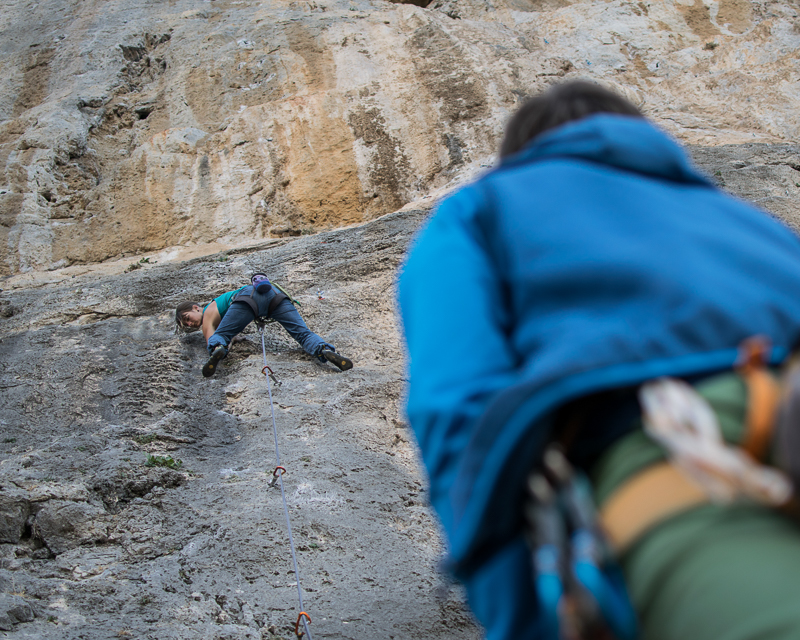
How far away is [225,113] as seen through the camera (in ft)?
41.2

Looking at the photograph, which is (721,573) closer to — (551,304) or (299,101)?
(551,304)

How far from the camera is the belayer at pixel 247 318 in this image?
6.75 meters

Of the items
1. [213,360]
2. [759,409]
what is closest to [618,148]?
[759,409]

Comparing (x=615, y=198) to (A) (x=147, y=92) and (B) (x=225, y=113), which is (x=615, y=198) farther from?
(A) (x=147, y=92)

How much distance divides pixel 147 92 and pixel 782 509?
14.4m

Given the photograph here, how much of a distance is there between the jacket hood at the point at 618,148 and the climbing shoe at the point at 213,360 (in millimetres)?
5560

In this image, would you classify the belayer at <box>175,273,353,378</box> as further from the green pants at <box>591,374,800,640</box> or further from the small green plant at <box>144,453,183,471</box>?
the green pants at <box>591,374,800,640</box>

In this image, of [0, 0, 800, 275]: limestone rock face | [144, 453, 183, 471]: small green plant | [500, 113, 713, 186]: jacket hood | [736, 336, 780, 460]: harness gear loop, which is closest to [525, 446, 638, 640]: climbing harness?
[736, 336, 780, 460]: harness gear loop

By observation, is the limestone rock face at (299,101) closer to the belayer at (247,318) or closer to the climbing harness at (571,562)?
the belayer at (247,318)

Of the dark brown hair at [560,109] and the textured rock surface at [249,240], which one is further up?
the dark brown hair at [560,109]

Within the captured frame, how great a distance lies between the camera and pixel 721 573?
0.86 metres

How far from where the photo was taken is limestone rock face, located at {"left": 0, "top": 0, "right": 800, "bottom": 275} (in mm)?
11227

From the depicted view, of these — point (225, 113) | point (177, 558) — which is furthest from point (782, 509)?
point (225, 113)

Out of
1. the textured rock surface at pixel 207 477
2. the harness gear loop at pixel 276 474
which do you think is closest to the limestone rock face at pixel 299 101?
the textured rock surface at pixel 207 477
